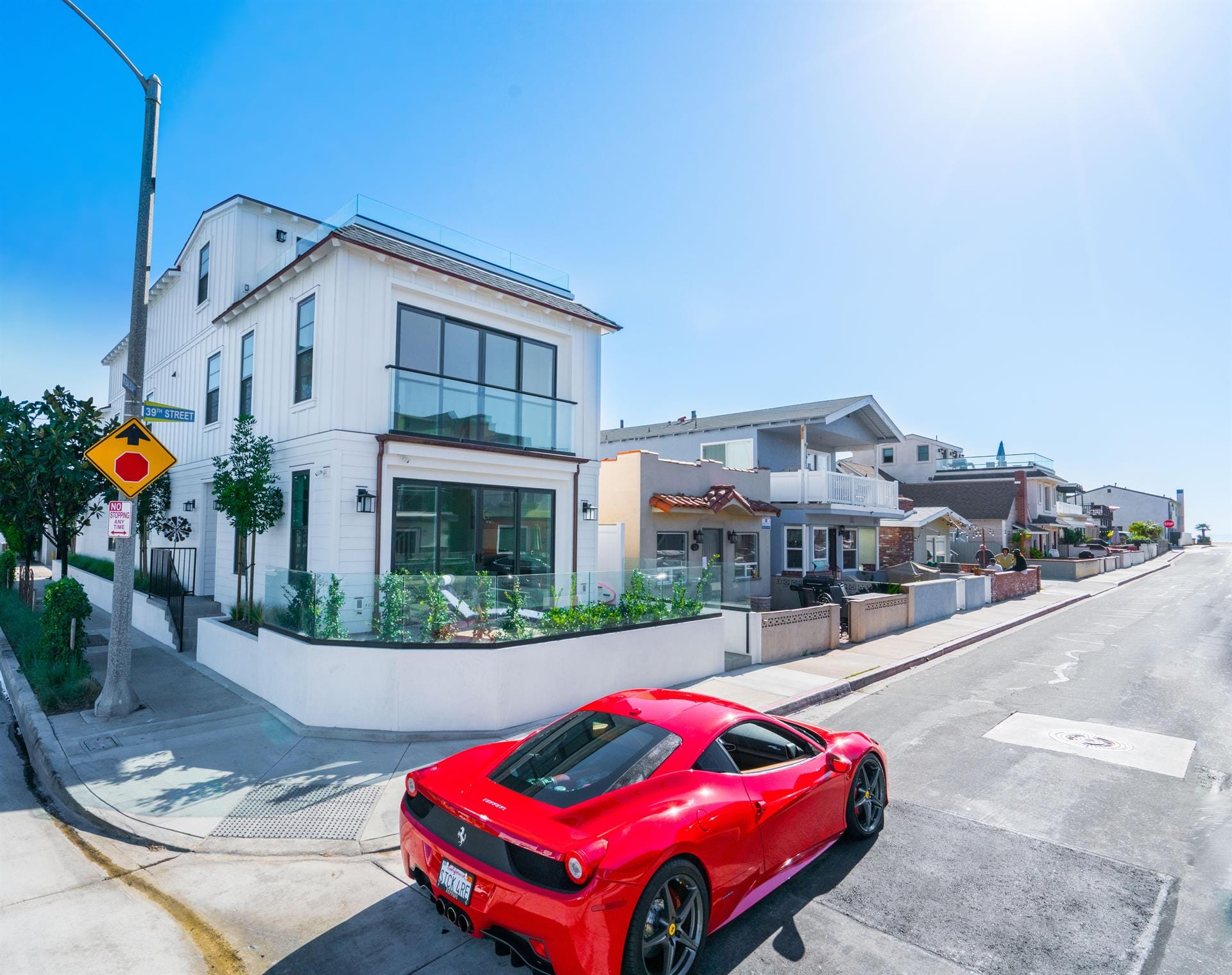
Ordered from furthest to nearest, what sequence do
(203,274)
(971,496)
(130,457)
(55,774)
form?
(971,496) → (203,274) → (130,457) → (55,774)

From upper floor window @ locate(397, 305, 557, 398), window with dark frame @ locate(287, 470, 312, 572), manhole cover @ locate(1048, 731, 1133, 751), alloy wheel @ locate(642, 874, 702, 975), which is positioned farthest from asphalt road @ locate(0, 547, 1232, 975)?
upper floor window @ locate(397, 305, 557, 398)

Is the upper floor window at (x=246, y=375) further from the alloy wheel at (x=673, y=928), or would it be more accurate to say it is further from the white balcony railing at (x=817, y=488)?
the white balcony railing at (x=817, y=488)

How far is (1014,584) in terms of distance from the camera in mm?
24344

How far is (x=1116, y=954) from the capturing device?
3736 millimetres

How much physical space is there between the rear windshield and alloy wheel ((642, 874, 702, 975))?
0.55 m

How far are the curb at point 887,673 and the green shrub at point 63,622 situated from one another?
9.53m

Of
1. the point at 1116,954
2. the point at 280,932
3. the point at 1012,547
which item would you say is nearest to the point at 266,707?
the point at 280,932

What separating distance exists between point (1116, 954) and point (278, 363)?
42.5 ft

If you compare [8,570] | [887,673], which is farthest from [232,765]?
[8,570]

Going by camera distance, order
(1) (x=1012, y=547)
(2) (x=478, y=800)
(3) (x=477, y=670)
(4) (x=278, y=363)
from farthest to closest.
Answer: (1) (x=1012, y=547)
(4) (x=278, y=363)
(3) (x=477, y=670)
(2) (x=478, y=800)

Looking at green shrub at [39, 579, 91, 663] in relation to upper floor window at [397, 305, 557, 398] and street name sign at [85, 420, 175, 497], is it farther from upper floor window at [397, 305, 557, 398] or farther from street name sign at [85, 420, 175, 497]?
upper floor window at [397, 305, 557, 398]

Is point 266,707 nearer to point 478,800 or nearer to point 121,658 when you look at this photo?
point 121,658

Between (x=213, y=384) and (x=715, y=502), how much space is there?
1192cm

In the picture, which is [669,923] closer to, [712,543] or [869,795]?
[869,795]
